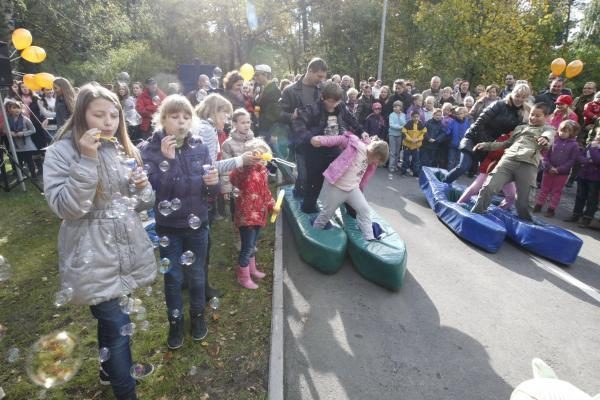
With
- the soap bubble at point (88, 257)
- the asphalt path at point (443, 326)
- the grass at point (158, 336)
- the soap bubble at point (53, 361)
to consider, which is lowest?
the asphalt path at point (443, 326)

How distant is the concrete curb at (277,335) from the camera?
310 cm

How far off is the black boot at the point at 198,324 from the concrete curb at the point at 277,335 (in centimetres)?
69

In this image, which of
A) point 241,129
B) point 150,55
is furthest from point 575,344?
point 150,55

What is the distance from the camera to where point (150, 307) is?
4191mm

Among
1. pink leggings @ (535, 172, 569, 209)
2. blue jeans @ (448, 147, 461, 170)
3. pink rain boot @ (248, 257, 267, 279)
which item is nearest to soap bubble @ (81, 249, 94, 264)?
pink rain boot @ (248, 257, 267, 279)

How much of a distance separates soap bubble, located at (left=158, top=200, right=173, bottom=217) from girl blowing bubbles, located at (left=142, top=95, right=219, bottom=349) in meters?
0.09

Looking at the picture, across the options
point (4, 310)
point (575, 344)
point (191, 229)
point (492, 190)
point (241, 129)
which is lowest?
point (575, 344)

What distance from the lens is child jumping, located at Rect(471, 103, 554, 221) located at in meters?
5.91

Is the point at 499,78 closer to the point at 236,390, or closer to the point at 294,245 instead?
the point at 294,245

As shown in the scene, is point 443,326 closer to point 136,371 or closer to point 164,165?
point 136,371

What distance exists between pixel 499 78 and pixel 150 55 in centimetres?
2113

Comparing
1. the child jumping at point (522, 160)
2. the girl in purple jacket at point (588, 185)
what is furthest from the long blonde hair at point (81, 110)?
the girl in purple jacket at point (588, 185)

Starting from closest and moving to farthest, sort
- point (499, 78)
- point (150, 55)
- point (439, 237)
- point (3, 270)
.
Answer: point (3, 270) → point (439, 237) → point (499, 78) → point (150, 55)

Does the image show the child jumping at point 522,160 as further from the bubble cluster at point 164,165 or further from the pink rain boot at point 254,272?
the bubble cluster at point 164,165
